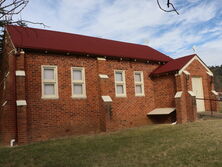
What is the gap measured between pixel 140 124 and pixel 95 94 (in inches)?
152

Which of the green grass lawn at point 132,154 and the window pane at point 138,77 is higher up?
the window pane at point 138,77

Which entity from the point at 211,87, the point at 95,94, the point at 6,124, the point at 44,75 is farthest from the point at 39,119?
the point at 211,87

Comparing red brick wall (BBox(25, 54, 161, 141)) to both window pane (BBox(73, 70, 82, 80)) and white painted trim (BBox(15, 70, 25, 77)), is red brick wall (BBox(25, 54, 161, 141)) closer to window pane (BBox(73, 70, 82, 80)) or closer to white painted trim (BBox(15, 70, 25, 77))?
window pane (BBox(73, 70, 82, 80))

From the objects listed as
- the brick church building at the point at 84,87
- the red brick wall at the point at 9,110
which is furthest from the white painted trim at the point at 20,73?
the red brick wall at the point at 9,110

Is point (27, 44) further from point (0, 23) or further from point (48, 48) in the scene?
point (0, 23)

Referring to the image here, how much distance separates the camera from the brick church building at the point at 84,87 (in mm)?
11844

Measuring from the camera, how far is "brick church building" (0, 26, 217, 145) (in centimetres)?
1184

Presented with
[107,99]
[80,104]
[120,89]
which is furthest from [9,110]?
[120,89]

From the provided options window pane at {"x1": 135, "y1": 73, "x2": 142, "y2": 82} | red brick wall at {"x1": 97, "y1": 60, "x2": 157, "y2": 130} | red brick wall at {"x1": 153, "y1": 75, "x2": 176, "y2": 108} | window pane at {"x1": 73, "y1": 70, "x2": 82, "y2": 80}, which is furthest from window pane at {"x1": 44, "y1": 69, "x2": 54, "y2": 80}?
red brick wall at {"x1": 153, "y1": 75, "x2": 176, "y2": 108}

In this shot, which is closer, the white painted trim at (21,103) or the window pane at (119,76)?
the white painted trim at (21,103)

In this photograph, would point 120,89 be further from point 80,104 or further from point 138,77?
point 80,104

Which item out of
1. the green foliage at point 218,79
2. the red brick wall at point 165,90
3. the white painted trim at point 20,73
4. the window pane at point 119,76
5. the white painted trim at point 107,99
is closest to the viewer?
the white painted trim at point 20,73

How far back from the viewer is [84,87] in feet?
45.2

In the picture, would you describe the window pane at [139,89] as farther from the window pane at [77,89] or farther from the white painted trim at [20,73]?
the white painted trim at [20,73]
